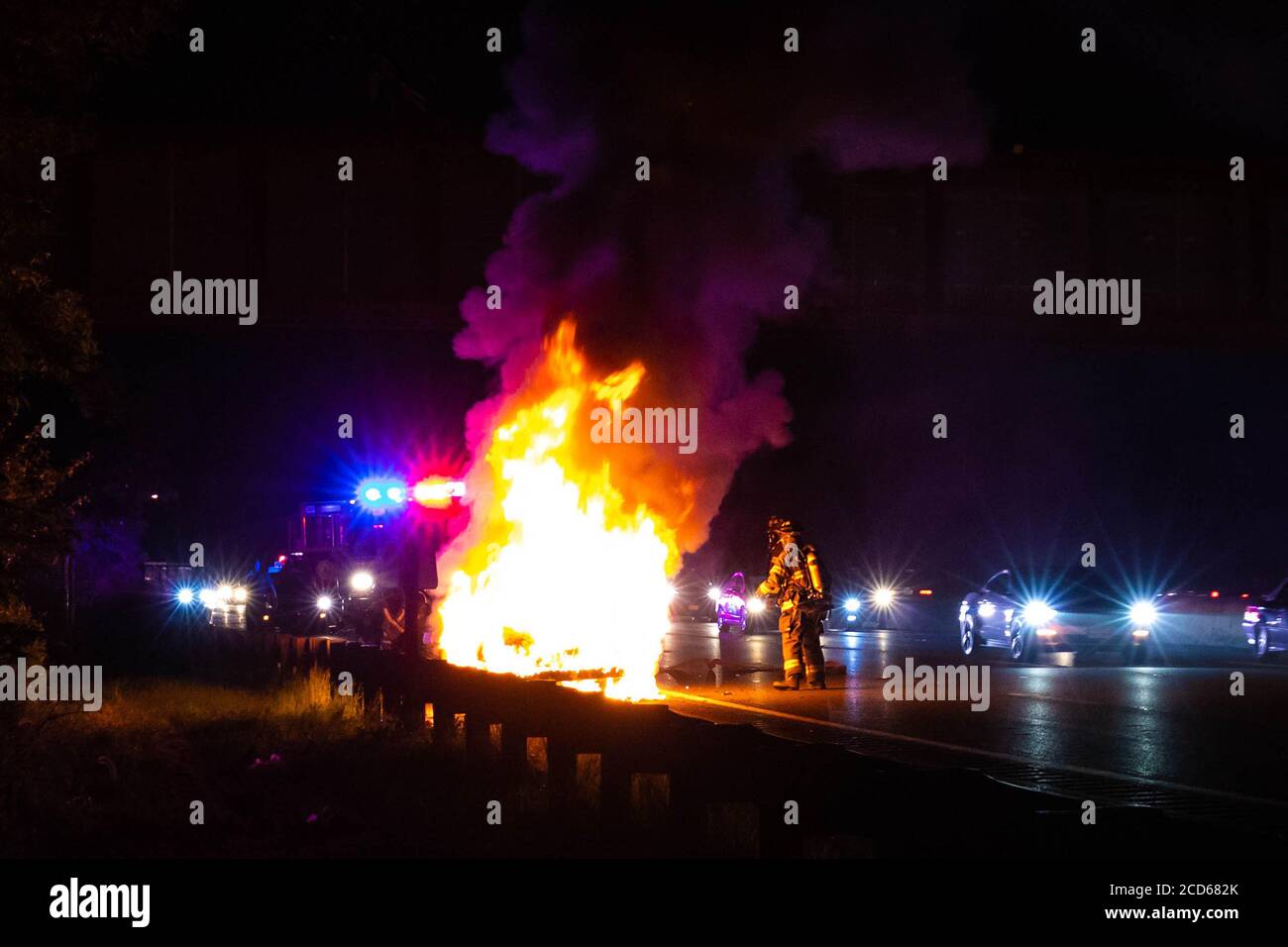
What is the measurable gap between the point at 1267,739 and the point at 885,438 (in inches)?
1852

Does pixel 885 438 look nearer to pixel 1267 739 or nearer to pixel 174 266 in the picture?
pixel 174 266

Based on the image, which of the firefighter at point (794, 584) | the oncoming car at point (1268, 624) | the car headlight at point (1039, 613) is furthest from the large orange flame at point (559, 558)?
the oncoming car at point (1268, 624)

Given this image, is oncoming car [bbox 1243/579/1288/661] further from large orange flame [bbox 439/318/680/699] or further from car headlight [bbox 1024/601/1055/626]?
large orange flame [bbox 439/318/680/699]

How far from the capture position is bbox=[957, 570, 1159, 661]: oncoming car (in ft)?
73.3

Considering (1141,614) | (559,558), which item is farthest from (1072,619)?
(559,558)

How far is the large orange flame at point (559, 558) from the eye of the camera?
53.1 ft

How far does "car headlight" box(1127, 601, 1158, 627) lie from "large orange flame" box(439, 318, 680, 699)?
8321mm

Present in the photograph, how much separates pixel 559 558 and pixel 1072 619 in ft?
29.3

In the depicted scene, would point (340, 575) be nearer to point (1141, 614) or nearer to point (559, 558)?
point (559, 558)

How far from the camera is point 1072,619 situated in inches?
880

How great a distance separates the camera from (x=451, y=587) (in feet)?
58.4

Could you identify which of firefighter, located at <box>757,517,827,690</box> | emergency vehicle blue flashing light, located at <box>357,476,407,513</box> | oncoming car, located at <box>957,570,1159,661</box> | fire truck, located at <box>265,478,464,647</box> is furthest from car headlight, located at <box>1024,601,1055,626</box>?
emergency vehicle blue flashing light, located at <box>357,476,407,513</box>

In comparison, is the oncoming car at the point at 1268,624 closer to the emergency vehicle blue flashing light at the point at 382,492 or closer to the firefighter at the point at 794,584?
the firefighter at the point at 794,584
